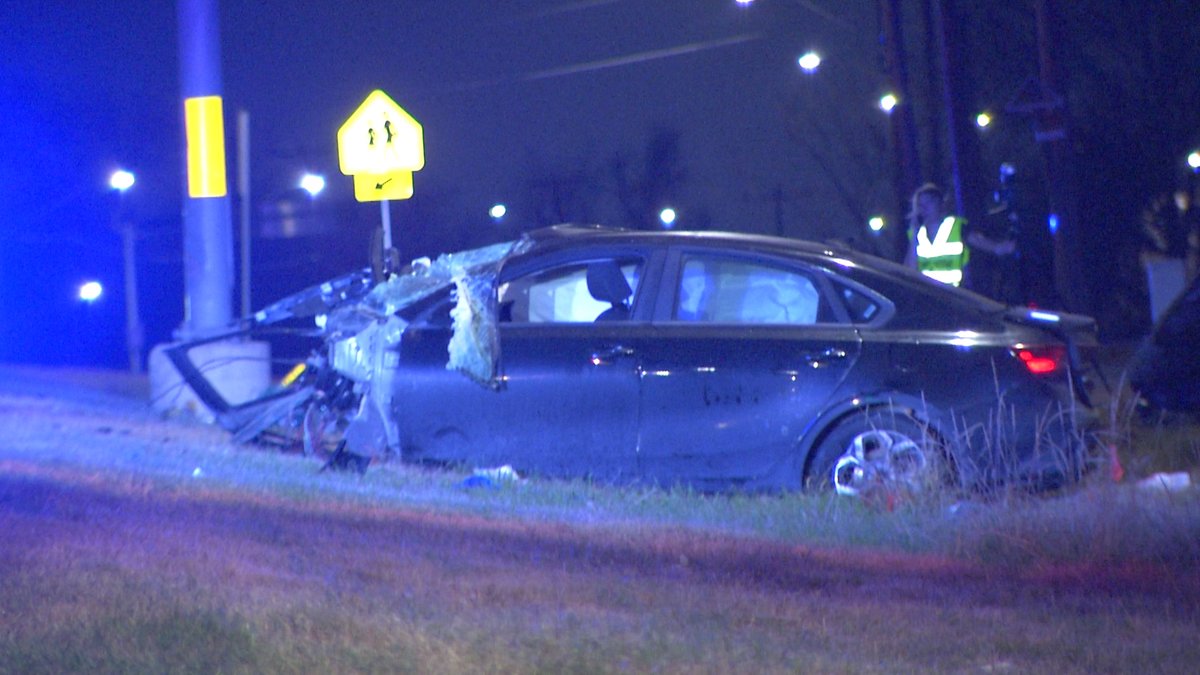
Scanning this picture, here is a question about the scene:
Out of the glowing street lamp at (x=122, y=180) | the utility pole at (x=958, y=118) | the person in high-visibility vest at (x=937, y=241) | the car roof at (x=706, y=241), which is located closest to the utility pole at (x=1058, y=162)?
the utility pole at (x=958, y=118)

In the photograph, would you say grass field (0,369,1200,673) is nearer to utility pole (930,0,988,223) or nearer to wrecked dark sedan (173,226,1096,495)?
wrecked dark sedan (173,226,1096,495)

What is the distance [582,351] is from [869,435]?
5.51 ft

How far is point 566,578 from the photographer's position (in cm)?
590

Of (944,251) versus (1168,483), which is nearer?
(1168,483)

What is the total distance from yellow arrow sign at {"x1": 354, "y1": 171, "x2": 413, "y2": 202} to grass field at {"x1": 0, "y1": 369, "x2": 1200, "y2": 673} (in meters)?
4.33

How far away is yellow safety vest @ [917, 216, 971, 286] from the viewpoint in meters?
11.3

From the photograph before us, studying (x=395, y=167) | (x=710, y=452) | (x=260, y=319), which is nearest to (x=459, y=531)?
(x=710, y=452)

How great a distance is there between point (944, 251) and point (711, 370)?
403 centimetres

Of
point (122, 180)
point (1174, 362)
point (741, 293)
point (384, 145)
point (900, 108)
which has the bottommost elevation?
point (1174, 362)

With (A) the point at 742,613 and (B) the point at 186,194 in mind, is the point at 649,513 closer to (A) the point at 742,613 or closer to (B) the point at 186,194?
(A) the point at 742,613

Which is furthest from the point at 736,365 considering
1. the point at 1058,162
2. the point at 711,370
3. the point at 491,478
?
the point at 1058,162

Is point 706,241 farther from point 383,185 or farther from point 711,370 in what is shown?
point 383,185

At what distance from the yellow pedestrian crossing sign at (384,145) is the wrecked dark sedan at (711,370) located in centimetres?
367

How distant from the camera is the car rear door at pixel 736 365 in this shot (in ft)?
25.9
